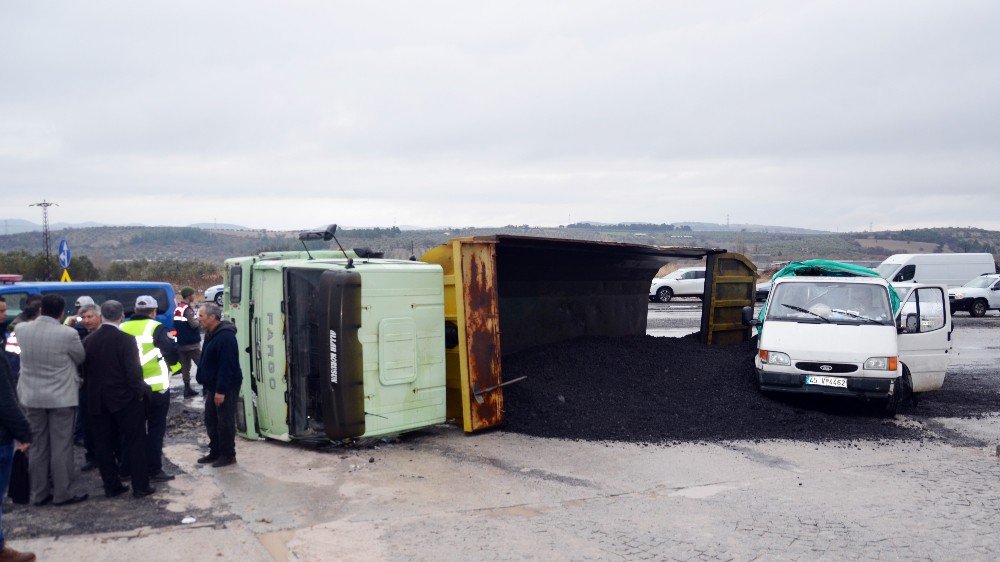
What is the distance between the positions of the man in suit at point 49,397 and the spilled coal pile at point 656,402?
169 inches

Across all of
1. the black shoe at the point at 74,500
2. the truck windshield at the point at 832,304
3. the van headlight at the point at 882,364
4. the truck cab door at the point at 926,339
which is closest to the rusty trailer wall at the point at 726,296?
the truck windshield at the point at 832,304

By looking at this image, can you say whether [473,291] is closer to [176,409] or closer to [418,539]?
[418,539]

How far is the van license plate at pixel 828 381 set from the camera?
9.23m

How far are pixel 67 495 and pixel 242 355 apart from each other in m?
2.40

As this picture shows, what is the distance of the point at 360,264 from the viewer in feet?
25.9

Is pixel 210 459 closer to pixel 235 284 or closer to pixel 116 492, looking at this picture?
pixel 116 492

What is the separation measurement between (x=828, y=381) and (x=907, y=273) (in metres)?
23.2

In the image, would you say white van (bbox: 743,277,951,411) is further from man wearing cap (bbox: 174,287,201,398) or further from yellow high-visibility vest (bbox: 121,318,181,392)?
man wearing cap (bbox: 174,287,201,398)

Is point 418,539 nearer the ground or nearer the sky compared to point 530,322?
nearer the ground

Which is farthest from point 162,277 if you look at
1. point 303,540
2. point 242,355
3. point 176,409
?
point 303,540

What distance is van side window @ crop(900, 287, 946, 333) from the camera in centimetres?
1029

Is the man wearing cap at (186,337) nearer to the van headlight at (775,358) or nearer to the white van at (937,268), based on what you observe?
the van headlight at (775,358)

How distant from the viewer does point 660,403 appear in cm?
960

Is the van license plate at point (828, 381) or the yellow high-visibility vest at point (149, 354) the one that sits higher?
the yellow high-visibility vest at point (149, 354)
